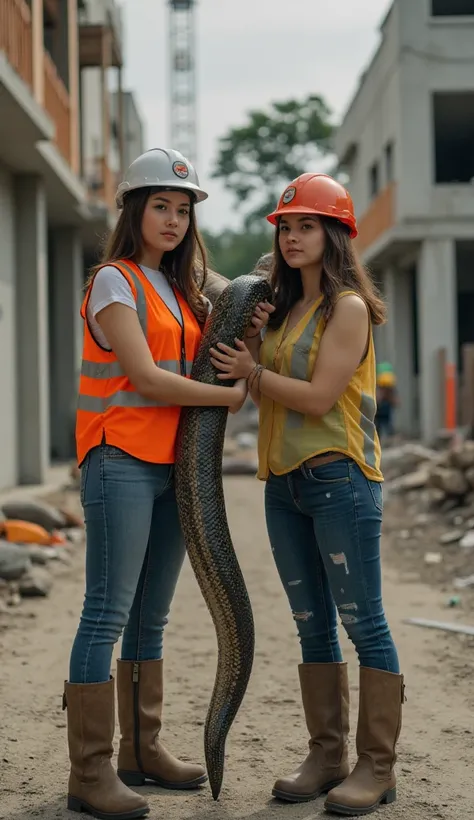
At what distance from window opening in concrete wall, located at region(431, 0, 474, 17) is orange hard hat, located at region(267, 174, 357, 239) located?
22828mm

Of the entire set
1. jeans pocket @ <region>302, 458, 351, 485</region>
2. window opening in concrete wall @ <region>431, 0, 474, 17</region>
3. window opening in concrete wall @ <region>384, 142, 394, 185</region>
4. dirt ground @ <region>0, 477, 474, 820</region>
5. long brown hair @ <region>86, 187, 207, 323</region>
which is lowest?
dirt ground @ <region>0, 477, 474, 820</region>

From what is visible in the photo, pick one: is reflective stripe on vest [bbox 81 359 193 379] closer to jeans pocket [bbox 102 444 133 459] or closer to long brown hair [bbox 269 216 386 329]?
jeans pocket [bbox 102 444 133 459]

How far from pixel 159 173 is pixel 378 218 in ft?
70.0

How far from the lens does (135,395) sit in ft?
12.0

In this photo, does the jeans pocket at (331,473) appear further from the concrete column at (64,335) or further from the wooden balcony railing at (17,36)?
the concrete column at (64,335)

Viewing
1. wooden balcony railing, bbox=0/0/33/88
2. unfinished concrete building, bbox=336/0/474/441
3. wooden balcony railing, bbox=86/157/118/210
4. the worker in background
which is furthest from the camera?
unfinished concrete building, bbox=336/0/474/441

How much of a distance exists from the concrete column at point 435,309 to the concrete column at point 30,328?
9.65 meters

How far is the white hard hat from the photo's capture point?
3770mm

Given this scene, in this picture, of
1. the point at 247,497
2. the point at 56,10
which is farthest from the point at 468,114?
the point at 247,497

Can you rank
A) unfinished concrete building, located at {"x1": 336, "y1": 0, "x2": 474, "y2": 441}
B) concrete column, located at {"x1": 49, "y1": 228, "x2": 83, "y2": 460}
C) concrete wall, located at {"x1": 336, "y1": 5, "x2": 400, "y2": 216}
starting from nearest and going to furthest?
concrete column, located at {"x1": 49, "y1": 228, "x2": 83, "y2": 460} → unfinished concrete building, located at {"x1": 336, "y1": 0, "x2": 474, "y2": 441} → concrete wall, located at {"x1": 336, "y1": 5, "x2": 400, "y2": 216}

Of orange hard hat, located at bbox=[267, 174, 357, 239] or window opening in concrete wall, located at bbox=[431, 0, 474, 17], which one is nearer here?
orange hard hat, located at bbox=[267, 174, 357, 239]

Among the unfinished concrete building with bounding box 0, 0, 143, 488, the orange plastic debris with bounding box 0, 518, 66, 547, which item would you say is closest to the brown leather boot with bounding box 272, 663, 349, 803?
the orange plastic debris with bounding box 0, 518, 66, 547

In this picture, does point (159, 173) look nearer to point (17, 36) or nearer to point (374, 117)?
point (17, 36)

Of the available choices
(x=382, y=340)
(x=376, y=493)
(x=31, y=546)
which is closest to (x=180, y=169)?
(x=376, y=493)
